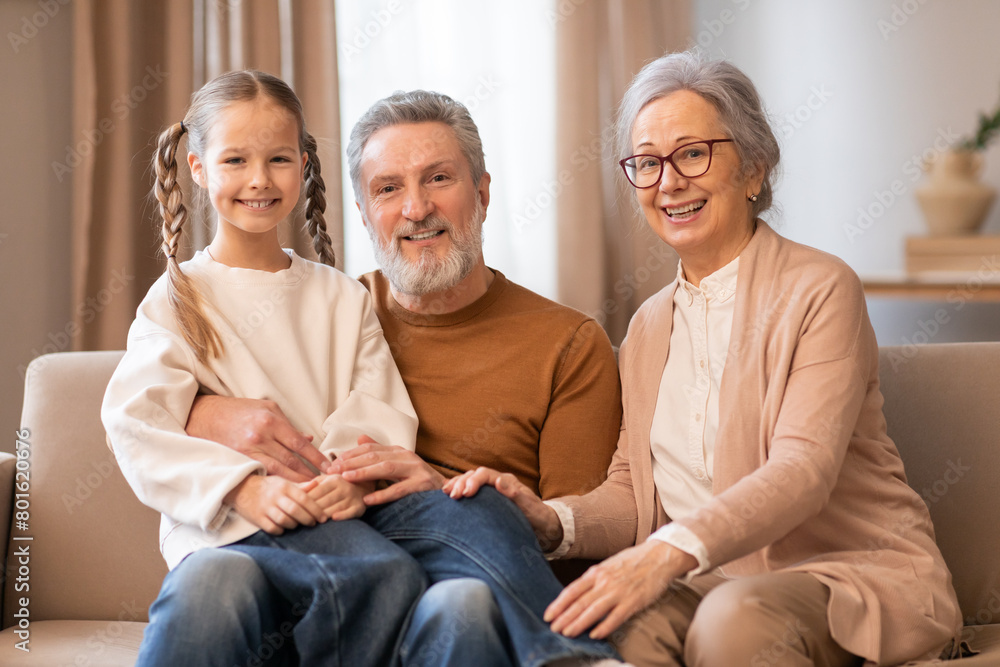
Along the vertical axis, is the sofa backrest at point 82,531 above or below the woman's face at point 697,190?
below

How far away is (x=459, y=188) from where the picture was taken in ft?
6.26

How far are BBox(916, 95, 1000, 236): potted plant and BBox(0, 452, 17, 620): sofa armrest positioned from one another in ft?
8.05

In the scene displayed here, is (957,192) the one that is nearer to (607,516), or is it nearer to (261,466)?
(607,516)

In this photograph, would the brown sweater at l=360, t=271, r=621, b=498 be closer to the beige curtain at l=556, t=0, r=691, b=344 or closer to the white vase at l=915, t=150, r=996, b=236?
the beige curtain at l=556, t=0, r=691, b=344

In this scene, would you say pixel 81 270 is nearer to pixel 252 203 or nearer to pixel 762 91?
pixel 252 203

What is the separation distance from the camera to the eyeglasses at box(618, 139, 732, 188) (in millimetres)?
1682

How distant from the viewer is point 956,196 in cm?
252

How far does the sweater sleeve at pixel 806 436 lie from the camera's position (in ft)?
4.43
